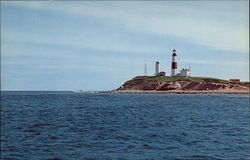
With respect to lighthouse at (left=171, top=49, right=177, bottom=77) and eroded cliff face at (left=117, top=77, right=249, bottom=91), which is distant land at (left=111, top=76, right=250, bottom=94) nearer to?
eroded cliff face at (left=117, top=77, right=249, bottom=91)

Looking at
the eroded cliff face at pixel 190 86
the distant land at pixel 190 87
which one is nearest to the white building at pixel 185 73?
the distant land at pixel 190 87

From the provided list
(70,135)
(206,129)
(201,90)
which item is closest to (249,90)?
(201,90)

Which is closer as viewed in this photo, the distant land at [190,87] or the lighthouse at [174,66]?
the distant land at [190,87]

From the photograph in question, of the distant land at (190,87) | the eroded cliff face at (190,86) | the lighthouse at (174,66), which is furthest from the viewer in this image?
the lighthouse at (174,66)

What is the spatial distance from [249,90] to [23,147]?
140m

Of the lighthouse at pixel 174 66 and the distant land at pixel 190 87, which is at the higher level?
the lighthouse at pixel 174 66

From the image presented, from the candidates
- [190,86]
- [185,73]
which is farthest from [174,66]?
[190,86]

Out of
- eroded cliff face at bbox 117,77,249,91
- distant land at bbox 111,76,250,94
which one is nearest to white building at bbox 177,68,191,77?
distant land at bbox 111,76,250,94

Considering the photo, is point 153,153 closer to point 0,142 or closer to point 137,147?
point 137,147

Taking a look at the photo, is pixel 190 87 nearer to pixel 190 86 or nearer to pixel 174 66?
pixel 190 86

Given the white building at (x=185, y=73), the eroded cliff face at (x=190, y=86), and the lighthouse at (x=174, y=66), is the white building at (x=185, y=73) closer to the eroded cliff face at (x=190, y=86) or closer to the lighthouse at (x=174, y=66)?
the lighthouse at (x=174, y=66)

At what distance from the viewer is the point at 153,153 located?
1328cm

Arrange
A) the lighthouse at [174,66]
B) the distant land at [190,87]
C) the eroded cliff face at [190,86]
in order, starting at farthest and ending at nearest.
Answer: the lighthouse at [174,66] < the eroded cliff face at [190,86] < the distant land at [190,87]

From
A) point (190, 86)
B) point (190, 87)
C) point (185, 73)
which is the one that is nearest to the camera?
point (190, 87)
